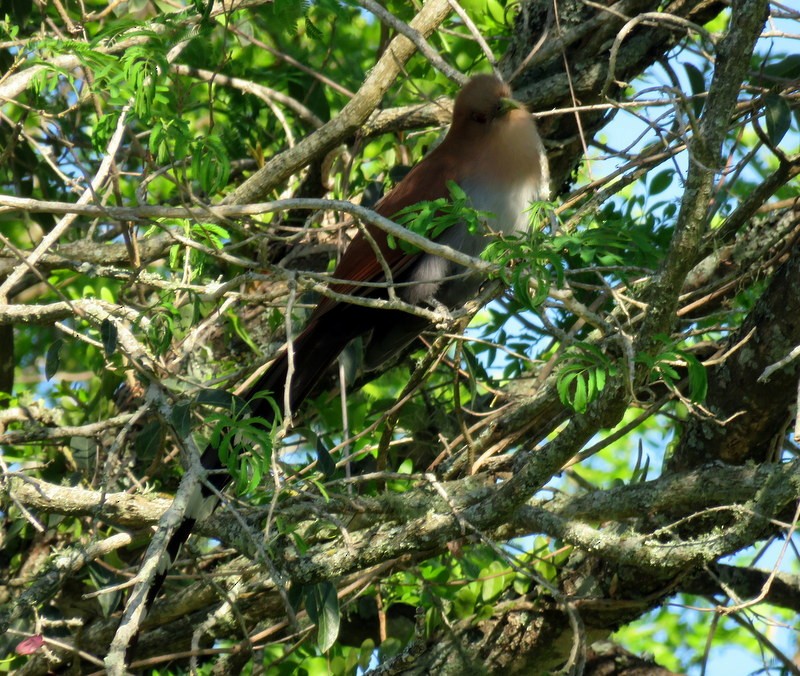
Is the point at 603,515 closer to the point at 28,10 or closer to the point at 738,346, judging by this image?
the point at 738,346

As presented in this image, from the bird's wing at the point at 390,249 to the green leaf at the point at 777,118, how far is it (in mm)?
1054

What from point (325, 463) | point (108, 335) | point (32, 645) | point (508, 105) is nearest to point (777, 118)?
point (508, 105)

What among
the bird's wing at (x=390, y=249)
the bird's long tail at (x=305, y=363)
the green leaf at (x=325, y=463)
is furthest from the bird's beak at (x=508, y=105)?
the green leaf at (x=325, y=463)

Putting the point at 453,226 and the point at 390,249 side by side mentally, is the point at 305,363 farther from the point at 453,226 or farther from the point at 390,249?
the point at 453,226

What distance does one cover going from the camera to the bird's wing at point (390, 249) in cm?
331

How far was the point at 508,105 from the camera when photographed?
3.44 m

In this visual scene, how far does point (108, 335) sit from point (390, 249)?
45.3 inches

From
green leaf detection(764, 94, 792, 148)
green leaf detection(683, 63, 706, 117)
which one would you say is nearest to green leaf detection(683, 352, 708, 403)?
green leaf detection(764, 94, 792, 148)

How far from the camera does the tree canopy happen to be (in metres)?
2.25

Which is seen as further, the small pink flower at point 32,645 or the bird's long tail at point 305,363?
the bird's long tail at point 305,363

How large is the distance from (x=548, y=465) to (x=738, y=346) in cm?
81

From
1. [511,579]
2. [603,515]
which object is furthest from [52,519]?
[603,515]

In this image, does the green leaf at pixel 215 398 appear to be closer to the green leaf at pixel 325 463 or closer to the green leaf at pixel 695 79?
the green leaf at pixel 325 463

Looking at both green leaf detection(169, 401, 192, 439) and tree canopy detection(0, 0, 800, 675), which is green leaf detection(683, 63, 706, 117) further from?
green leaf detection(169, 401, 192, 439)
